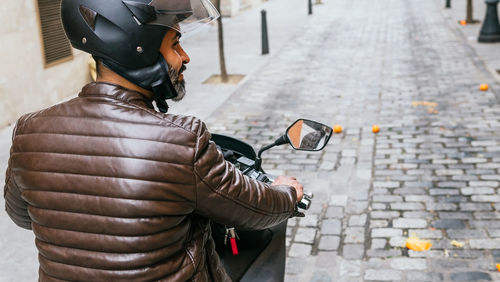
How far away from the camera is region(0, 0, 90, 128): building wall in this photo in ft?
27.2

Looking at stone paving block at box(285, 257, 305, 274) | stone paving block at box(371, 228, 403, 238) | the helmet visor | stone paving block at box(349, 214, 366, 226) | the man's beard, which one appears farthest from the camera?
stone paving block at box(349, 214, 366, 226)

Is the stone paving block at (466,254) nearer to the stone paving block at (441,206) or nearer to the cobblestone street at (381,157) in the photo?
the cobblestone street at (381,157)

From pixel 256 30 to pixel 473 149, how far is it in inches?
486

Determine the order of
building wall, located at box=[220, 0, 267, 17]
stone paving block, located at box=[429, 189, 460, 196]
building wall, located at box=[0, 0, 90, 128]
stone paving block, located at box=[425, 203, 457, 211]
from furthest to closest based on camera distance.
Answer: building wall, located at box=[220, 0, 267, 17] → building wall, located at box=[0, 0, 90, 128] → stone paving block, located at box=[429, 189, 460, 196] → stone paving block, located at box=[425, 203, 457, 211]

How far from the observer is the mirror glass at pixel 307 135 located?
2.46 m

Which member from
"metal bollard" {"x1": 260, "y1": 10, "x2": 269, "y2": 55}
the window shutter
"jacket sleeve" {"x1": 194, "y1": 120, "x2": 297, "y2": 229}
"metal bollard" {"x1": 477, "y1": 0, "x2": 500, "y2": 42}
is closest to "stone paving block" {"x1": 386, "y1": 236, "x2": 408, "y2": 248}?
"jacket sleeve" {"x1": 194, "y1": 120, "x2": 297, "y2": 229}

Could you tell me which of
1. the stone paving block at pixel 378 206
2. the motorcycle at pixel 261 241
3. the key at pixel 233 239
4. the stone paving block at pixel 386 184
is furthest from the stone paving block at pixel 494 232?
the key at pixel 233 239

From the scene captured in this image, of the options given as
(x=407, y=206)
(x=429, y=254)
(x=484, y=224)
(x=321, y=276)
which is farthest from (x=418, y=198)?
(x=321, y=276)

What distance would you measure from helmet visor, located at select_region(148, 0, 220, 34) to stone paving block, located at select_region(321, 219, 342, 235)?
3.12 metres

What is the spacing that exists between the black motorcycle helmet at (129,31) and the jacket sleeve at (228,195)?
0.97ft

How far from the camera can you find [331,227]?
5.02m

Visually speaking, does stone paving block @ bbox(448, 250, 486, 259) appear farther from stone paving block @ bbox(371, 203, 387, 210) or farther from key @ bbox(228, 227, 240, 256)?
key @ bbox(228, 227, 240, 256)

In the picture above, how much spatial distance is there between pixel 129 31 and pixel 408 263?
126 inches

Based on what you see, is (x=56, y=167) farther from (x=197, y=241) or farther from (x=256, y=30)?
(x=256, y=30)
